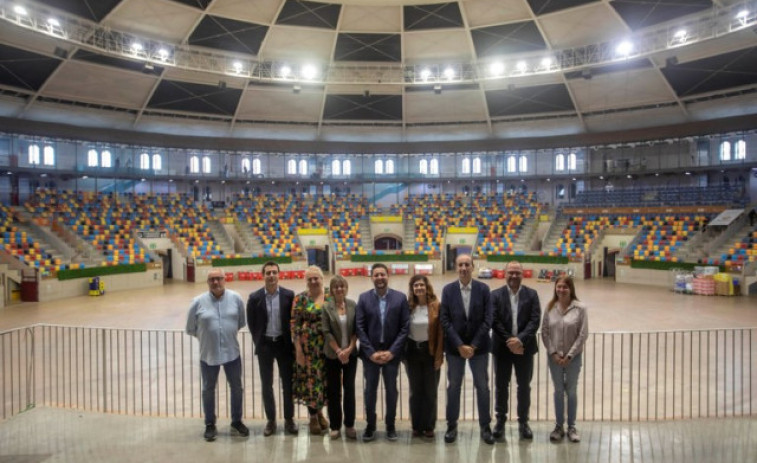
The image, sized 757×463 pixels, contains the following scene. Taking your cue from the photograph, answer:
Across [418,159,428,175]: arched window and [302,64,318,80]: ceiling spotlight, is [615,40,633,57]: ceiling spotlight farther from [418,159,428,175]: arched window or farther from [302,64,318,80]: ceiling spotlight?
[418,159,428,175]: arched window

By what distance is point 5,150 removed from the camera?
32.3 m

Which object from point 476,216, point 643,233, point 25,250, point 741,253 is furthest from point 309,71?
point 741,253

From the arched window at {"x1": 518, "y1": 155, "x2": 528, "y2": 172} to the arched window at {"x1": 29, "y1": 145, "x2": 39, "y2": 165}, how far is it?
116ft

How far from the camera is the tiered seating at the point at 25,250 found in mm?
24136

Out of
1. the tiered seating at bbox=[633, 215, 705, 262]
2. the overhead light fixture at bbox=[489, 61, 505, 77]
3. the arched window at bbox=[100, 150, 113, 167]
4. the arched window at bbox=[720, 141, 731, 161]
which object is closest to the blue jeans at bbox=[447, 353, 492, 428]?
the tiered seating at bbox=[633, 215, 705, 262]

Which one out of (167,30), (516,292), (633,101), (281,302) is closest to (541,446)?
(516,292)

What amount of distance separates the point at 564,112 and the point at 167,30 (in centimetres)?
2719

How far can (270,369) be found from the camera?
21.1ft

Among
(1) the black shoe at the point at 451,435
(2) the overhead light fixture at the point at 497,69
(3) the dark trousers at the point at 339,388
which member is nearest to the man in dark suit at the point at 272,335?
(3) the dark trousers at the point at 339,388

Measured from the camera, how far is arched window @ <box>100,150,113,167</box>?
37.2 metres

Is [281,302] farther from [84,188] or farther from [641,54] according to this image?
[84,188]

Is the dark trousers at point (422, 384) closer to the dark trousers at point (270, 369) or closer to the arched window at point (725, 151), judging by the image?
the dark trousers at point (270, 369)

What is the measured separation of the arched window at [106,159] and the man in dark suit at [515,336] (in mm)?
38061

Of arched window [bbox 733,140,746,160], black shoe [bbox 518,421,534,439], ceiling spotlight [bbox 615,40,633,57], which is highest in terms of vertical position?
ceiling spotlight [bbox 615,40,633,57]
